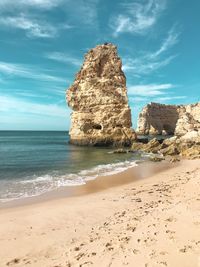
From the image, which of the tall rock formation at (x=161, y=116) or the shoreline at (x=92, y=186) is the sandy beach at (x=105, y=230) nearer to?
the shoreline at (x=92, y=186)

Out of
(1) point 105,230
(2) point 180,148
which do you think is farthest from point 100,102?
(1) point 105,230

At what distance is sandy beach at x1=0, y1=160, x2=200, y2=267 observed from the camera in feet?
21.8

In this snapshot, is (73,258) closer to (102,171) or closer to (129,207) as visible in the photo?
(129,207)

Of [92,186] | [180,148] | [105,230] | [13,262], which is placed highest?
[180,148]

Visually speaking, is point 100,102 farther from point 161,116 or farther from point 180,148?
point 161,116

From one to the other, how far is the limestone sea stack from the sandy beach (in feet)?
118

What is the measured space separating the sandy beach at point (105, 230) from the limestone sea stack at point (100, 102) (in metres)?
35.9

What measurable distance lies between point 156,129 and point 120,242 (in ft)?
363

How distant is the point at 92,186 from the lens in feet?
57.2

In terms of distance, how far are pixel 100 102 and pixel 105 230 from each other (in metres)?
44.4

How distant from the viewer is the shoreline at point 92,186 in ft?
45.0

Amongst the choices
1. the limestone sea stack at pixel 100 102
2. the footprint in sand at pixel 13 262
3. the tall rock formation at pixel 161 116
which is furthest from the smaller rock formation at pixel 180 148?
the tall rock formation at pixel 161 116

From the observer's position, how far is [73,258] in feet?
22.3

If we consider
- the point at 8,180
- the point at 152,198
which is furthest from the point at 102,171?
the point at 152,198
